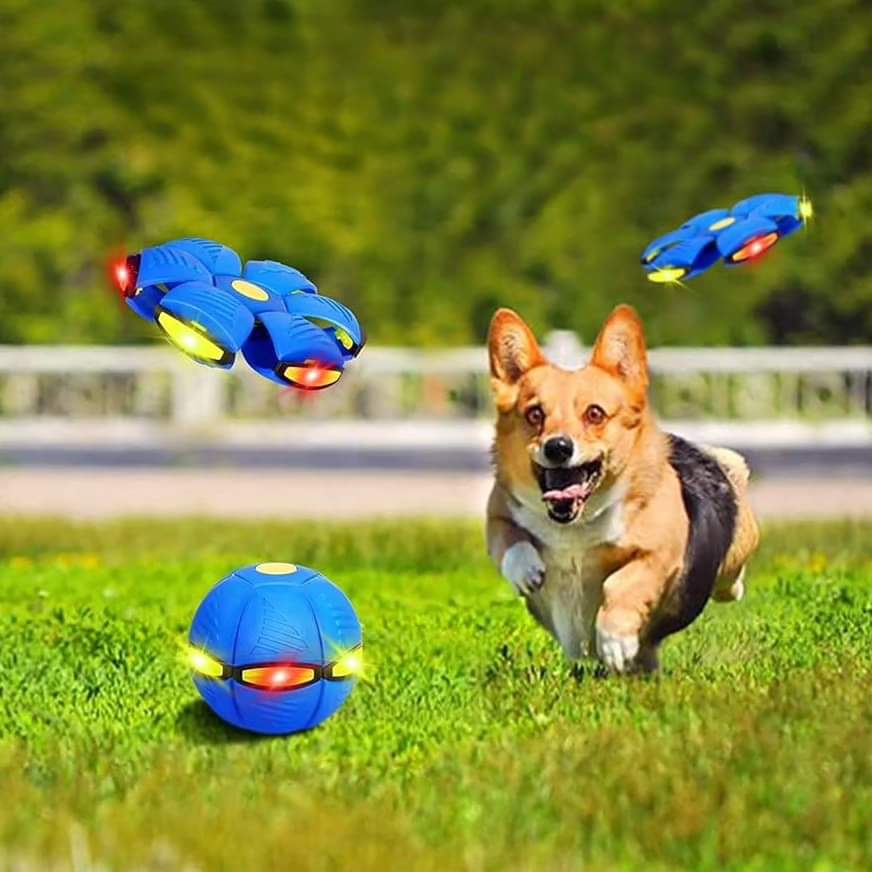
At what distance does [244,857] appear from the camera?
3453mm

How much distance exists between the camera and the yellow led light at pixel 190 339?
451cm

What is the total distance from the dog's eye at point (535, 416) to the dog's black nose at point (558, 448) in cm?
14

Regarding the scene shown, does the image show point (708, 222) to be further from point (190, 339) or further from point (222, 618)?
point (222, 618)

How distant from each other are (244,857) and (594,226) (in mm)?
13601

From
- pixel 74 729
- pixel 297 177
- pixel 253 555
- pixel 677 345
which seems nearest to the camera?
pixel 74 729

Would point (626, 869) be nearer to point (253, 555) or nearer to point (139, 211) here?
point (253, 555)

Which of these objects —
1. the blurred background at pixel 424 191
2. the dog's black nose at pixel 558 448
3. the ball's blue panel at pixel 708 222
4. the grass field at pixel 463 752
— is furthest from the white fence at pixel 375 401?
the dog's black nose at pixel 558 448

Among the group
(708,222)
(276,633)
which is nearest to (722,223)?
(708,222)

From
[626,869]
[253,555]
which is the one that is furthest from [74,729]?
[253,555]

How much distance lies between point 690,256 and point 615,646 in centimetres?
135

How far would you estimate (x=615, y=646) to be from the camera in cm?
478

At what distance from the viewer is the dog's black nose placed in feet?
15.4

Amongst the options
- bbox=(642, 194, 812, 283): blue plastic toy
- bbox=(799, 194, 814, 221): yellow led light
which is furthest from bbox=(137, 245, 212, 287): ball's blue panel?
bbox=(799, 194, 814, 221): yellow led light

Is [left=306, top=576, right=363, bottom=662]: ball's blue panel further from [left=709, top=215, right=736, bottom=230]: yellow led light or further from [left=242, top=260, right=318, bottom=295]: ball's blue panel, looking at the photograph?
[left=709, top=215, right=736, bottom=230]: yellow led light
